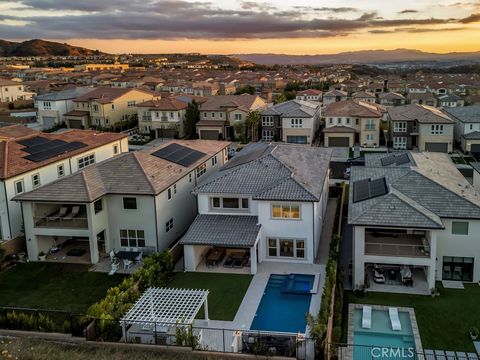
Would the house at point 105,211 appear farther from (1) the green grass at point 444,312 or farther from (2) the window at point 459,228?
(2) the window at point 459,228

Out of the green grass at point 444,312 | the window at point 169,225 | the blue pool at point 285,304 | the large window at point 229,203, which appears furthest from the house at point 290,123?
the green grass at point 444,312

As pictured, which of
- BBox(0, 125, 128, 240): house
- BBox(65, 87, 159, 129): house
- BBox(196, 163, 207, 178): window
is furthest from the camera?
BBox(65, 87, 159, 129): house

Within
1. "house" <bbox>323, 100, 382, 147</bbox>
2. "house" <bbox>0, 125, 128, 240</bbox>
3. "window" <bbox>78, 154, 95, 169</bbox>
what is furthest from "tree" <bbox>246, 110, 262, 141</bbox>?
"window" <bbox>78, 154, 95, 169</bbox>

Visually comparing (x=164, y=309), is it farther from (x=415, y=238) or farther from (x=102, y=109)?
(x=102, y=109)

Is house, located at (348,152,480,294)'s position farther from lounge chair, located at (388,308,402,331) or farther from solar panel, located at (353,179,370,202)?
lounge chair, located at (388,308,402,331)

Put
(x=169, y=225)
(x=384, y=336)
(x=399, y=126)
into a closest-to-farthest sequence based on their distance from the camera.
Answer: (x=384, y=336), (x=169, y=225), (x=399, y=126)

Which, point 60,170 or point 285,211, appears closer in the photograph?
point 285,211

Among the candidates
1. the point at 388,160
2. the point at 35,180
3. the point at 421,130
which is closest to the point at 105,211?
the point at 35,180
